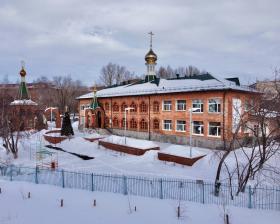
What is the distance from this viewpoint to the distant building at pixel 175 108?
27375 mm

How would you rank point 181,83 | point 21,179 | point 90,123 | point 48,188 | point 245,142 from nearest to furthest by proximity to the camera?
1. point 48,188
2. point 21,179
3. point 245,142
4. point 181,83
5. point 90,123

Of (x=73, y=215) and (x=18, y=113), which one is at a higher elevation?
(x=18, y=113)

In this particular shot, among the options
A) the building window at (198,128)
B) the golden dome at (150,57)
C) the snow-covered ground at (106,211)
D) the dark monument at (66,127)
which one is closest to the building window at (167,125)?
the building window at (198,128)

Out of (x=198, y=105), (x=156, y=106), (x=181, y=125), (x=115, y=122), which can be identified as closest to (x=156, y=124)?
(x=156, y=106)

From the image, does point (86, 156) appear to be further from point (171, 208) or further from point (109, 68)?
point (109, 68)

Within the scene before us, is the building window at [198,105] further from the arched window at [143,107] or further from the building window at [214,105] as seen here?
the arched window at [143,107]

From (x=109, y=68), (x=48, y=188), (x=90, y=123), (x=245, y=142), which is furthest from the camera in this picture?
(x=109, y=68)

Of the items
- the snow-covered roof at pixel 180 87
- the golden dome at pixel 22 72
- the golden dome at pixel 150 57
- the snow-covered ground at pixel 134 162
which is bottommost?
the snow-covered ground at pixel 134 162

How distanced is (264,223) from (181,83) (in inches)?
942

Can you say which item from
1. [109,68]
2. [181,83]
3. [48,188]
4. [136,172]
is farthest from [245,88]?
[109,68]

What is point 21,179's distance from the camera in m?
17.2

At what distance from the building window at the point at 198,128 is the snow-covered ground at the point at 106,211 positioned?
17.4 m

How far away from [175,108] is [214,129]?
5.99 meters

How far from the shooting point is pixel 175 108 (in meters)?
32.3
